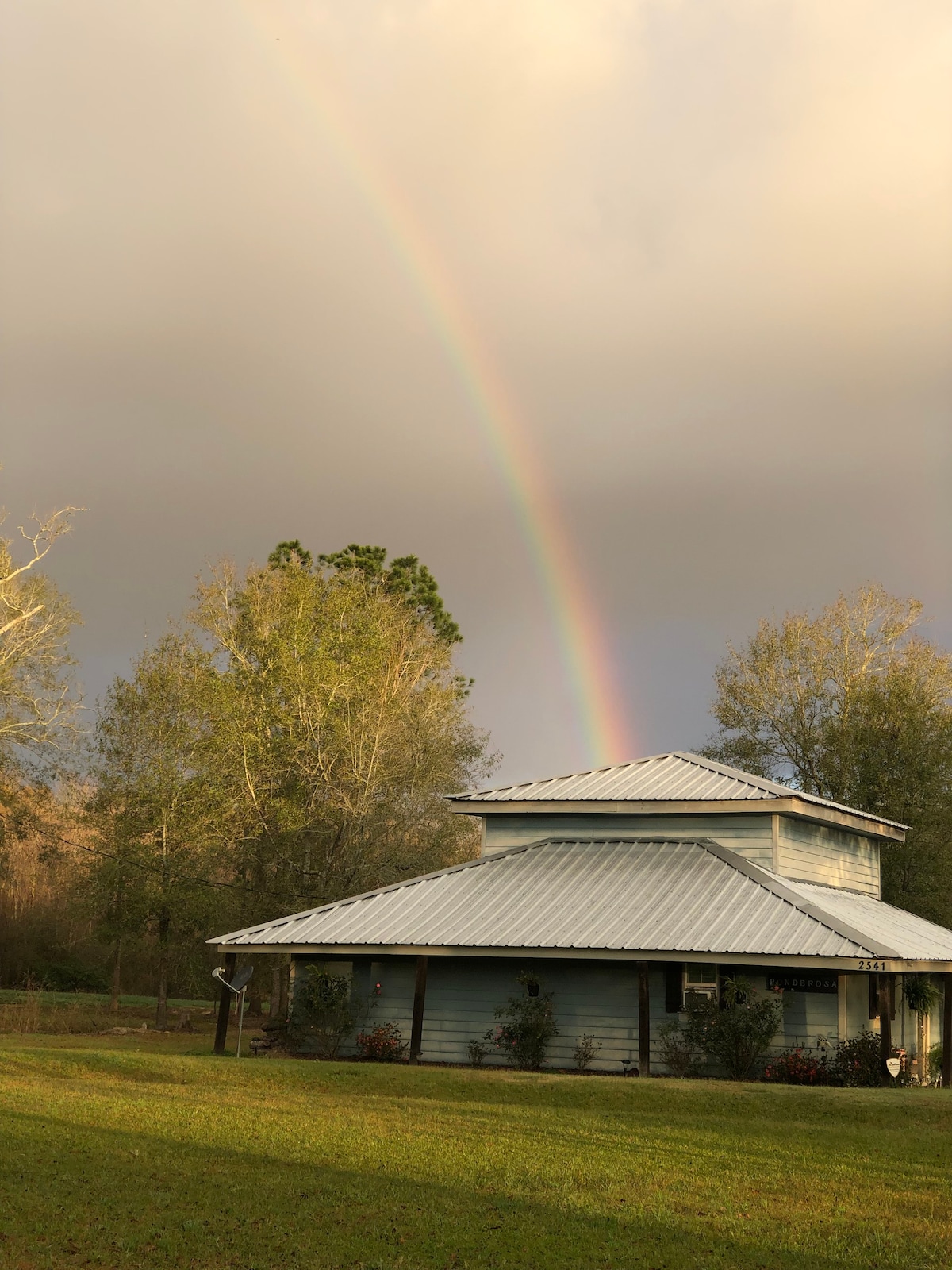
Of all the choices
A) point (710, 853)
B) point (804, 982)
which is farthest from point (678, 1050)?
point (710, 853)

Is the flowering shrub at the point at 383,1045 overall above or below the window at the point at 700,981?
below

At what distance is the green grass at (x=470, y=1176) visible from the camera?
33.2 ft

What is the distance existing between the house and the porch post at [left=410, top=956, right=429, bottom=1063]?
0.06 m

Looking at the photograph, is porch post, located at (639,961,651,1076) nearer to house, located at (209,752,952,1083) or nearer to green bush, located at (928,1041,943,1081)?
house, located at (209,752,952,1083)

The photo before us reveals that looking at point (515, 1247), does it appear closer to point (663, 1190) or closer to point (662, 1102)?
point (663, 1190)

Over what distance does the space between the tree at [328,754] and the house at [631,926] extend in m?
9.34

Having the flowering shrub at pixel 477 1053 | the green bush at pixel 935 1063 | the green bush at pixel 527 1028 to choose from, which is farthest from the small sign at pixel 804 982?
the green bush at pixel 935 1063

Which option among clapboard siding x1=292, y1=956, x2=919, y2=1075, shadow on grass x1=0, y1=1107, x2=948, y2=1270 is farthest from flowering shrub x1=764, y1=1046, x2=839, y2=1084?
shadow on grass x1=0, y1=1107, x2=948, y2=1270

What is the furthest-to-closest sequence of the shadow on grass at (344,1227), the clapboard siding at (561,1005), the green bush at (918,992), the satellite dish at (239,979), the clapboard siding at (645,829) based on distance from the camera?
the green bush at (918,992) < the clapboard siding at (645,829) < the satellite dish at (239,979) < the clapboard siding at (561,1005) < the shadow on grass at (344,1227)

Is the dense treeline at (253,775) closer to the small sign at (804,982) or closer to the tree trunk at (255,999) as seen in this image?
the tree trunk at (255,999)

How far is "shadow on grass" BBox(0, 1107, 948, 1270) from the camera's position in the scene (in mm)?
9797

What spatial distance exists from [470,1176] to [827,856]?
67.1 ft

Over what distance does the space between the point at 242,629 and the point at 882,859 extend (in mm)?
23829

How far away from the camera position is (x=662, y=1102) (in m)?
20.2
